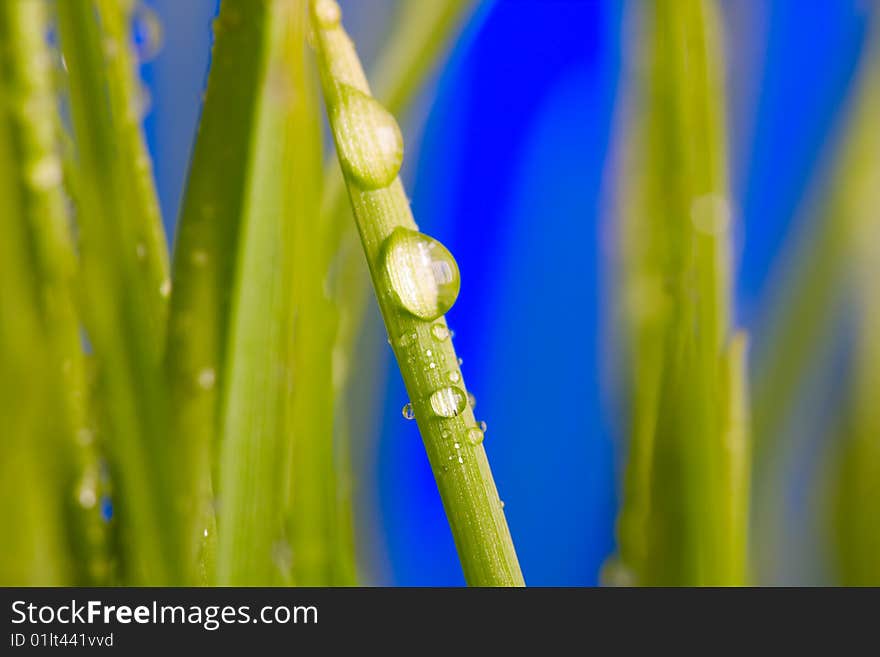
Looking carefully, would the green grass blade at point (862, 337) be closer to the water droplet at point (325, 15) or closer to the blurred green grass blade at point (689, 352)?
the blurred green grass blade at point (689, 352)

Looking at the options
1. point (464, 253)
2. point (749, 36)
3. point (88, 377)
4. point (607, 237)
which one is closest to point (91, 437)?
point (88, 377)

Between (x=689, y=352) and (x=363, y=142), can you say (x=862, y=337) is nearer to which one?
(x=689, y=352)

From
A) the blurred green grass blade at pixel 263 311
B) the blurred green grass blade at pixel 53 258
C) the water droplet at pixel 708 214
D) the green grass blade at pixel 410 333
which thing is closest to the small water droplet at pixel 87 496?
the blurred green grass blade at pixel 53 258

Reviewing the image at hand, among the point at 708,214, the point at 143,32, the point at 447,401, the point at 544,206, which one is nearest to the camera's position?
the point at 447,401

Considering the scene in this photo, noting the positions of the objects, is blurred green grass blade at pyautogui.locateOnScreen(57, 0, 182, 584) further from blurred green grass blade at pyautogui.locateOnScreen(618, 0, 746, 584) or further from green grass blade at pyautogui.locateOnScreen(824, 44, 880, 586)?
green grass blade at pyautogui.locateOnScreen(824, 44, 880, 586)

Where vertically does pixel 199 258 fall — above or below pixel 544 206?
below

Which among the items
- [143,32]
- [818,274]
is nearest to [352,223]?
[143,32]
